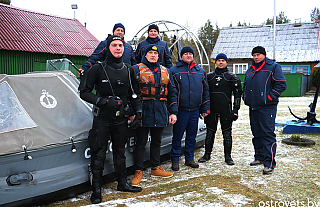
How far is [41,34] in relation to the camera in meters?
18.1

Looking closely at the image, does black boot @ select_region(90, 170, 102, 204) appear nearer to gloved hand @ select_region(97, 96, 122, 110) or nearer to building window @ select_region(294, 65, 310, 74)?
gloved hand @ select_region(97, 96, 122, 110)

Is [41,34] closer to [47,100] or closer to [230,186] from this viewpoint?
[47,100]

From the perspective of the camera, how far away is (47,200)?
3215mm

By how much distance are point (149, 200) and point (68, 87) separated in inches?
73.6

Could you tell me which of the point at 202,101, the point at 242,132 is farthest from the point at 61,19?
the point at 202,101

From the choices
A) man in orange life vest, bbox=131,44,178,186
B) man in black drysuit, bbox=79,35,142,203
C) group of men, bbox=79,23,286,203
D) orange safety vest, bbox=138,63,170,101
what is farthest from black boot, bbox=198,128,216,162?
man in black drysuit, bbox=79,35,142,203

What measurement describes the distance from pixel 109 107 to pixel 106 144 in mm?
514

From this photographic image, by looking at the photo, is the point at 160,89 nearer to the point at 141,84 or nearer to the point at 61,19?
the point at 141,84

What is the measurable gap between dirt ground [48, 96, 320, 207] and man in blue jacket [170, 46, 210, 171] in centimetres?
35

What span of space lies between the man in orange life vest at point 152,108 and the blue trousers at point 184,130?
1.38ft

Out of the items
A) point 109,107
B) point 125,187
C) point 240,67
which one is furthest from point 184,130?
point 240,67

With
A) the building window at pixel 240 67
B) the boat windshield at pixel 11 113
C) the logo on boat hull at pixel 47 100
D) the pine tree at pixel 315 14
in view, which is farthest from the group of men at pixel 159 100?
the pine tree at pixel 315 14

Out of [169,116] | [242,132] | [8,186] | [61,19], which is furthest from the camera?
[61,19]

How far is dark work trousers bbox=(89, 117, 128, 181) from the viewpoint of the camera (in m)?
3.46
